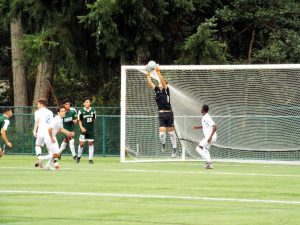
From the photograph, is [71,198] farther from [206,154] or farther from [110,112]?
[110,112]

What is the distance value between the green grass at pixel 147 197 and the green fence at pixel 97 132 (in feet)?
45.5

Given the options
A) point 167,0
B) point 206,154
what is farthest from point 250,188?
point 167,0

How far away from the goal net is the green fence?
22.4ft

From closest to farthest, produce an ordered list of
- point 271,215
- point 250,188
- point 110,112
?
point 271,215
point 250,188
point 110,112

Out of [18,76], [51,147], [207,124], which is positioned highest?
[18,76]

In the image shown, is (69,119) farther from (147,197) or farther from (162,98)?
(147,197)

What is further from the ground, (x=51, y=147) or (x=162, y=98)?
(x=162, y=98)

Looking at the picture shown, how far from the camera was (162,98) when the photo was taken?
1095 inches

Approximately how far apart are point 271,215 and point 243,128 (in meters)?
16.9

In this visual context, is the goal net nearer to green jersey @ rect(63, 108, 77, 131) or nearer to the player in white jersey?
green jersey @ rect(63, 108, 77, 131)

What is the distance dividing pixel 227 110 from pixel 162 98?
2415 mm

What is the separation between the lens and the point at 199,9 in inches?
1412

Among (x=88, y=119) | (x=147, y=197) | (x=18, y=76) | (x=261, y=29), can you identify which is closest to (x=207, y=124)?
(x=88, y=119)

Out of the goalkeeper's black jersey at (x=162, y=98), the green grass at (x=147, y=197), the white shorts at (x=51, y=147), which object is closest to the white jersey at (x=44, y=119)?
the white shorts at (x=51, y=147)
